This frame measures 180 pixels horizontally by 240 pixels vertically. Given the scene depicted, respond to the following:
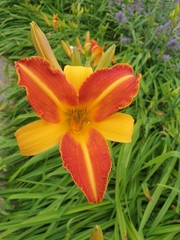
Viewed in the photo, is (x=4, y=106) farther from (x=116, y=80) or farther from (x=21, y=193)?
(x=116, y=80)

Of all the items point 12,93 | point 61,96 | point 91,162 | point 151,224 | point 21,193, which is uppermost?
point 61,96

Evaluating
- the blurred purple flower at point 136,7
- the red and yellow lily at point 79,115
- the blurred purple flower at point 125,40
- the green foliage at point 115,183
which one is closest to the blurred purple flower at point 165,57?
the green foliage at point 115,183

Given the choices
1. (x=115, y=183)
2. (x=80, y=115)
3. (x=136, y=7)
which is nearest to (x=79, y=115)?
(x=80, y=115)

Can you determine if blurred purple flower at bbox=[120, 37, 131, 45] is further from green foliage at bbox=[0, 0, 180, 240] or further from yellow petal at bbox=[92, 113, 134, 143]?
yellow petal at bbox=[92, 113, 134, 143]

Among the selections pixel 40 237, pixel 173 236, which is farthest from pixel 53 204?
pixel 173 236

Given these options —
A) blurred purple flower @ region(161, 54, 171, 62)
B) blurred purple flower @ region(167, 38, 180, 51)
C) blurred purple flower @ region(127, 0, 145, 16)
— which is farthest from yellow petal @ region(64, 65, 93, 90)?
blurred purple flower @ region(127, 0, 145, 16)

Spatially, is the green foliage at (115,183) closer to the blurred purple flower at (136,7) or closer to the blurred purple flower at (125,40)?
the blurred purple flower at (125,40)

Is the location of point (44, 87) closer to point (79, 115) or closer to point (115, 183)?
point (79, 115)
